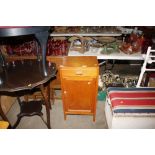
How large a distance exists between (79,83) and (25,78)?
0.69 m

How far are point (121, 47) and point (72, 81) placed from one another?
3.74ft

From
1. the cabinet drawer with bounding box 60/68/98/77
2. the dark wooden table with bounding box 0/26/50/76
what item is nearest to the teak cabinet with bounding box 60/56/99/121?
the cabinet drawer with bounding box 60/68/98/77

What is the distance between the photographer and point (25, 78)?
1991 mm

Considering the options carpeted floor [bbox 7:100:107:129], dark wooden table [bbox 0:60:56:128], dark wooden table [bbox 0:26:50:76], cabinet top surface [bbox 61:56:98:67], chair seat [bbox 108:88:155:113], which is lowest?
carpeted floor [bbox 7:100:107:129]

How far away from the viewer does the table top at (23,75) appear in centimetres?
185

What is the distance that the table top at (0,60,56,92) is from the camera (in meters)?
1.85

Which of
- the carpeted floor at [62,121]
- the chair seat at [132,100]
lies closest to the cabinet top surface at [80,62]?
the chair seat at [132,100]

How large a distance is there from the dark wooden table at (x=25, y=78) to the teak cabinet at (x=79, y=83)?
0.21 meters

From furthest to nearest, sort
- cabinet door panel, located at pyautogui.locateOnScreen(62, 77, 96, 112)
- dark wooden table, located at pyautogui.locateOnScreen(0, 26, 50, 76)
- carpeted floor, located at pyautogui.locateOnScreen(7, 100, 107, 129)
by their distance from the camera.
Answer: carpeted floor, located at pyautogui.locateOnScreen(7, 100, 107, 129), cabinet door panel, located at pyautogui.locateOnScreen(62, 77, 96, 112), dark wooden table, located at pyautogui.locateOnScreen(0, 26, 50, 76)

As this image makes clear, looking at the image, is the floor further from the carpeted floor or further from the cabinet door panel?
the cabinet door panel
